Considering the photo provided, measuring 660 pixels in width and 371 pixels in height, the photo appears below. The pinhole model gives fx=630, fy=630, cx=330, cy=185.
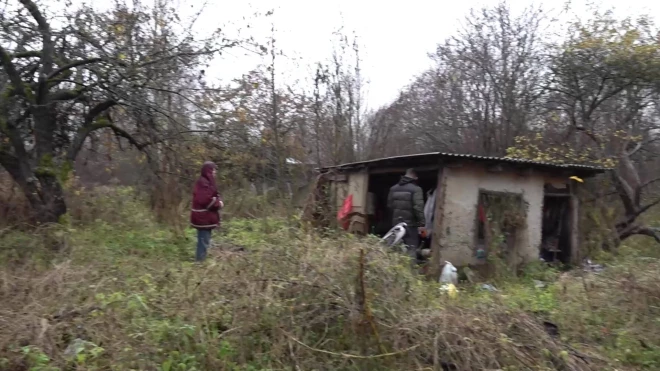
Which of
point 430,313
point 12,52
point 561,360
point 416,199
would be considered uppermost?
point 12,52

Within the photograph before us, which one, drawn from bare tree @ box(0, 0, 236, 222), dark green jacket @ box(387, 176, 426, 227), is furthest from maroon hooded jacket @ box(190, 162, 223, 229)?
dark green jacket @ box(387, 176, 426, 227)

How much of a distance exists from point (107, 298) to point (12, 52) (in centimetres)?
585

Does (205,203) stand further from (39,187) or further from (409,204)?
(409,204)

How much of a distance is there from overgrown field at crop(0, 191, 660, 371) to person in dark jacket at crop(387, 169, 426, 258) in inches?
127

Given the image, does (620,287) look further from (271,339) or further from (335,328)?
(271,339)

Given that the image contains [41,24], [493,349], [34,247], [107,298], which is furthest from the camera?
[41,24]

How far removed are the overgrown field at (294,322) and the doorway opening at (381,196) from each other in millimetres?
6451

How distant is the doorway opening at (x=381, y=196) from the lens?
13.3 metres

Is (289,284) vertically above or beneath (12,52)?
beneath

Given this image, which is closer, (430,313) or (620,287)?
(430,313)

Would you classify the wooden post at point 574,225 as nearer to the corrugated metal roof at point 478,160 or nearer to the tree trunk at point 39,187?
the corrugated metal roof at point 478,160

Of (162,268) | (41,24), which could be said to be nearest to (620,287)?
(162,268)

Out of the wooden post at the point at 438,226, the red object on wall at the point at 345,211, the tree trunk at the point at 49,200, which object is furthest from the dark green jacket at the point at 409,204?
the tree trunk at the point at 49,200

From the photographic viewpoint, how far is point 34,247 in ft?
27.4
